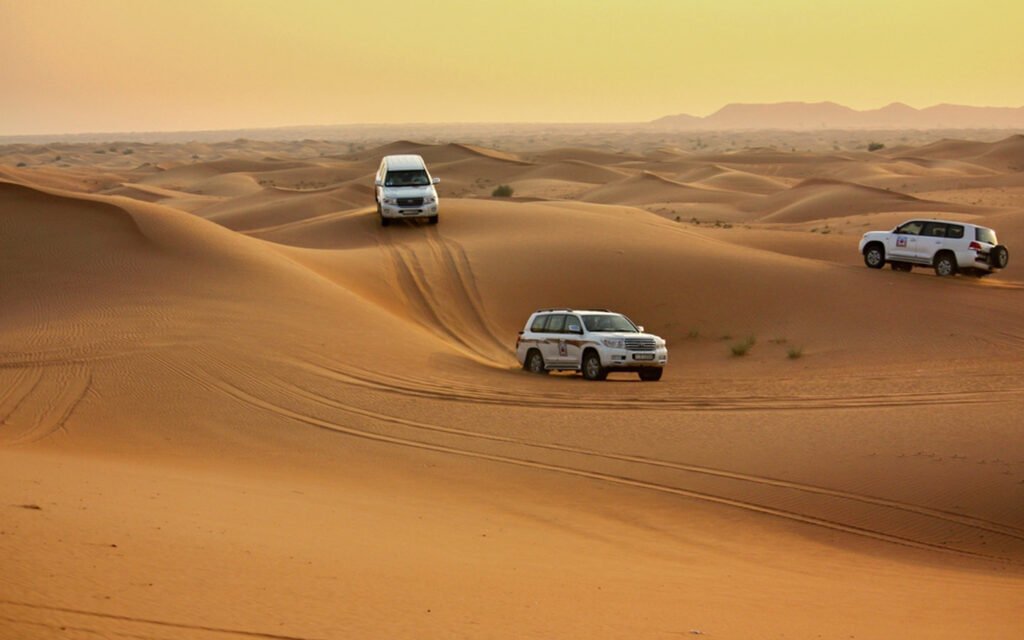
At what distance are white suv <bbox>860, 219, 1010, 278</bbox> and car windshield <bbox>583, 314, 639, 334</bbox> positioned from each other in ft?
47.7

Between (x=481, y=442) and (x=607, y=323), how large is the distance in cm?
728

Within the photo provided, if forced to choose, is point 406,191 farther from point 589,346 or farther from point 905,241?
point 589,346

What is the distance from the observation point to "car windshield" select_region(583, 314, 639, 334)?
2367 centimetres

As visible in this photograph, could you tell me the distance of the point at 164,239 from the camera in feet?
97.3

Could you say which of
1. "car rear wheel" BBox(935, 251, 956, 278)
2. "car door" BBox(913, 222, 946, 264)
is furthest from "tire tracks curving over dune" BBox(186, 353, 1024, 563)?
"car door" BBox(913, 222, 946, 264)

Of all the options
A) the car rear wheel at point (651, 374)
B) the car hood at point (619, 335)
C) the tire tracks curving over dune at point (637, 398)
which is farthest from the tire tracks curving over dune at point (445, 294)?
the tire tracks curving over dune at point (637, 398)

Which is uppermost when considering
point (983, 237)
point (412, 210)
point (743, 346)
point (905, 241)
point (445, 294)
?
point (412, 210)

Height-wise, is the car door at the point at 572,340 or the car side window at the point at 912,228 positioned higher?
the car side window at the point at 912,228

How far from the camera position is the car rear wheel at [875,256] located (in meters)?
36.1

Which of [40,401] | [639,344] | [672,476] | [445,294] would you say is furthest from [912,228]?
[40,401]

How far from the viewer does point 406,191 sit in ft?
137

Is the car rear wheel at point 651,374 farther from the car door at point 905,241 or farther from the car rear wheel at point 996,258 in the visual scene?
the car rear wheel at point 996,258

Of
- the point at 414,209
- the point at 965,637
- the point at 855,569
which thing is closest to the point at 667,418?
the point at 855,569

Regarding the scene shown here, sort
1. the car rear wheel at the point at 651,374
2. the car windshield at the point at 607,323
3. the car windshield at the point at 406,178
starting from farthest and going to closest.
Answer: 1. the car windshield at the point at 406,178
2. the car windshield at the point at 607,323
3. the car rear wheel at the point at 651,374
